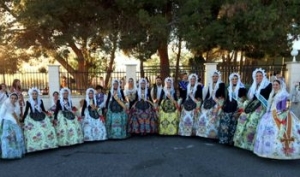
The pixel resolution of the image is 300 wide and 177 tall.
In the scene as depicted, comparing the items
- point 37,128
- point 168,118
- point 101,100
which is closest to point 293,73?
point 168,118

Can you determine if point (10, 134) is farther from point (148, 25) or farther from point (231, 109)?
point (148, 25)

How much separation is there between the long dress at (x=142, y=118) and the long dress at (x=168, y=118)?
17 cm

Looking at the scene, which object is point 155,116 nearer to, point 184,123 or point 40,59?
point 184,123

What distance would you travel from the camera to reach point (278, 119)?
17.4 feet

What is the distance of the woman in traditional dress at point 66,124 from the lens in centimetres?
652

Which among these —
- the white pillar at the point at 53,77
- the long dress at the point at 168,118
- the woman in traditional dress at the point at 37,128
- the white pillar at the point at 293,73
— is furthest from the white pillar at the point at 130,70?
the white pillar at the point at 293,73

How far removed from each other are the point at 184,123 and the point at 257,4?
6.44m

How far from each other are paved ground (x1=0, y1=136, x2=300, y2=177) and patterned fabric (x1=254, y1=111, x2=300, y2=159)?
0.68ft

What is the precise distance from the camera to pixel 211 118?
6.79 meters

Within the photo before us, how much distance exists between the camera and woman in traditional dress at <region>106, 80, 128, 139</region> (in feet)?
23.4

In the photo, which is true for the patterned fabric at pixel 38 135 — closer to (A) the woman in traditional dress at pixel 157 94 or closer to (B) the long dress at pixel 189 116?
(A) the woman in traditional dress at pixel 157 94

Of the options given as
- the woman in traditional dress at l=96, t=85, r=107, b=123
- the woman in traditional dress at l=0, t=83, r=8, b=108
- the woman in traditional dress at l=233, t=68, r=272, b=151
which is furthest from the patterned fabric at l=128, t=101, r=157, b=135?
the woman in traditional dress at l=0, t=83, r=8, b=108

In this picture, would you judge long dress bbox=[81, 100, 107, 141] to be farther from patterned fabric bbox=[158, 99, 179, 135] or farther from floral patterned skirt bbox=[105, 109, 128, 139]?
patterned fabric bbox=[158, 99, 179, 135]

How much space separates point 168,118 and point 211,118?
3.50 ft
